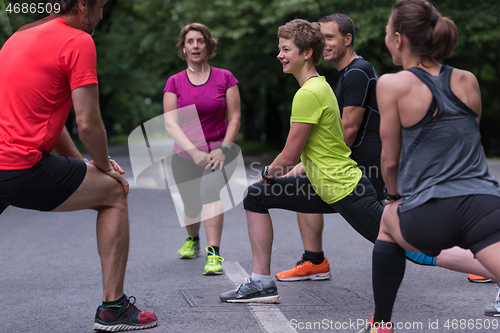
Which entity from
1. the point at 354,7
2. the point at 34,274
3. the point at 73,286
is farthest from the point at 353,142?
the point at 354,7

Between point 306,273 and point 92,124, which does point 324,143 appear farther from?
point 92,124

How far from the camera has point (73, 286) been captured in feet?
14.4

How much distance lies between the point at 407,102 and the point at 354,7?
49.5 ft

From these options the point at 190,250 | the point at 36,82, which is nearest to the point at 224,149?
the point at 190,250

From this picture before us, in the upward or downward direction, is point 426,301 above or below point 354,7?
below

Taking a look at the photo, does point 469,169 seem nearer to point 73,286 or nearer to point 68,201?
point 68,201

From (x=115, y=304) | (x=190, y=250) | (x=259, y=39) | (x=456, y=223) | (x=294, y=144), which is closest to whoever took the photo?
(x=456, y=223)

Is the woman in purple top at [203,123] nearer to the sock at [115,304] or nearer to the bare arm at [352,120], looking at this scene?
the bare arm at [352,120]

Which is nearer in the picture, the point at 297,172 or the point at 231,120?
the point at 297,172

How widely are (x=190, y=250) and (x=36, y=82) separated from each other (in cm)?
300

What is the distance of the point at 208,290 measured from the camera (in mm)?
4297

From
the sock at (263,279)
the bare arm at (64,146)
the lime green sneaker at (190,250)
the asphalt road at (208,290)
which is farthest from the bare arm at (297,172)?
the lime green sneaker at (190,250)

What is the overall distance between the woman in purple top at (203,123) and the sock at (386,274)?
242 centimetres

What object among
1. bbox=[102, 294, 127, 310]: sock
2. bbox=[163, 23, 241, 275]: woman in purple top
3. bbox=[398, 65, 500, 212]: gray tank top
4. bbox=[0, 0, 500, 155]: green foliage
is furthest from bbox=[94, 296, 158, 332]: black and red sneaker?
bbox=[0, 0, 500, 155]: green foliage
